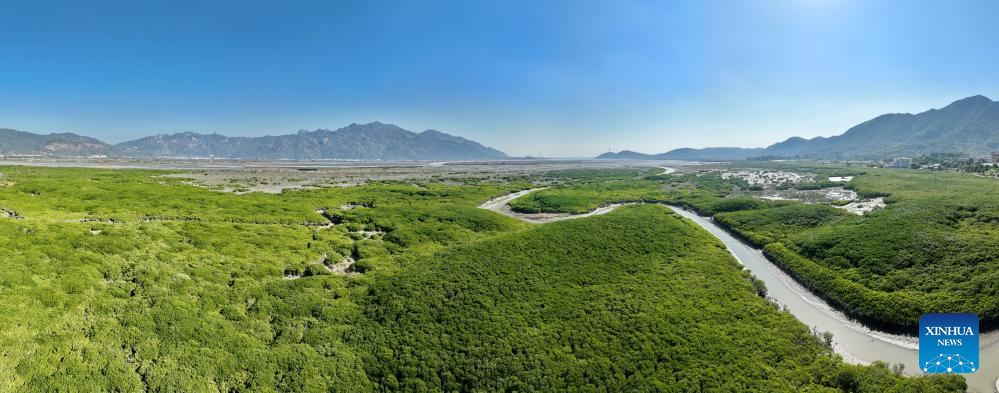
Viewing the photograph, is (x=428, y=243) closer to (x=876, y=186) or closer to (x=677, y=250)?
(x=677, y=250)

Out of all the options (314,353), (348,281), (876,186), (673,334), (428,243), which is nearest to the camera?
(314,353)

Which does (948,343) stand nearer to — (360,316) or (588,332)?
(588,332)

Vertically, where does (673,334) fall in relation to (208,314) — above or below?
below

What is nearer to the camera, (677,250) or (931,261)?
(931,261)

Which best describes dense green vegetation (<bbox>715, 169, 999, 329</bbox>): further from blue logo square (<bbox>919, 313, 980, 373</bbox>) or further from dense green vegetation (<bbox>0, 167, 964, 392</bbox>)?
dense green vegetation (<bbox>0, 167, 964, 392</bbox>)

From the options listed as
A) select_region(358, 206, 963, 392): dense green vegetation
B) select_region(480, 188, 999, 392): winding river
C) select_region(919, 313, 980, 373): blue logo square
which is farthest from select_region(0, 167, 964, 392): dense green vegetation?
select_region(480, 188, 999, 392): winding river

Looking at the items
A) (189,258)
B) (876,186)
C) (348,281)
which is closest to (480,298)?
(348,281)
